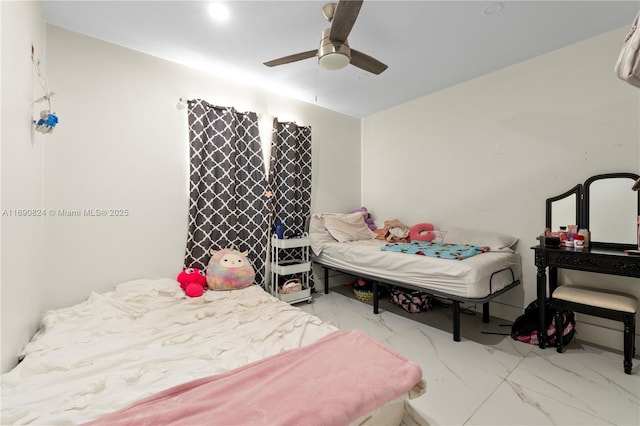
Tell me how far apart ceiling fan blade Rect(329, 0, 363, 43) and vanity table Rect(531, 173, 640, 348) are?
2.31 meters

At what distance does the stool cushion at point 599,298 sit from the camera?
6.37 ft

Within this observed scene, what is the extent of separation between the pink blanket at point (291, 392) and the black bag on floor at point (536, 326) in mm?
1848

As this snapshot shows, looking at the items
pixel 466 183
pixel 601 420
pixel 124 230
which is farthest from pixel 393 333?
pixel 124 230

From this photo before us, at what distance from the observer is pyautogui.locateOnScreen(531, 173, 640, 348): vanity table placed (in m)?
2.10

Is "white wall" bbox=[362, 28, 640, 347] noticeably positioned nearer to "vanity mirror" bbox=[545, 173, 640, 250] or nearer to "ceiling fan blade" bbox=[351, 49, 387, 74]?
"vanity mirror" bbox=[545, 173, 640, 250]

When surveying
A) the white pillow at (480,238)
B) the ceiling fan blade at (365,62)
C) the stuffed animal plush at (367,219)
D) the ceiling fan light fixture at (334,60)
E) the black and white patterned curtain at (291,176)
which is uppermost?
the ceiling fan blade at (365,62)

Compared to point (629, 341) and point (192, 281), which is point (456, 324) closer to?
point (629, 341)

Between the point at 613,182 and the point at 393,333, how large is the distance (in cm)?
232

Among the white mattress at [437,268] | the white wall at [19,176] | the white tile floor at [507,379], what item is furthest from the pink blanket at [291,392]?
the white mattress at [437,268]

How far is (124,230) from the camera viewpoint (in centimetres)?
247

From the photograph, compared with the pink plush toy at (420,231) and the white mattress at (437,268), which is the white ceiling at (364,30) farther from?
the white mattress at (437,268)

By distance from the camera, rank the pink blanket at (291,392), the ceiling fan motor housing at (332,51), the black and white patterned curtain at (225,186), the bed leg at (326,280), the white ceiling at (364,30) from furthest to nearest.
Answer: the bed leg at (326,280) → the black and white patterned curtain at (225,186) → the white ceiling at (364,30) → the ceiling fan motor housing at (332,51) → the pink blanket at (291,392)

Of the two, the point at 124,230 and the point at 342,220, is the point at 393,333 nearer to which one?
the point at 342,220

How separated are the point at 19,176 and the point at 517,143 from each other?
4005mm
